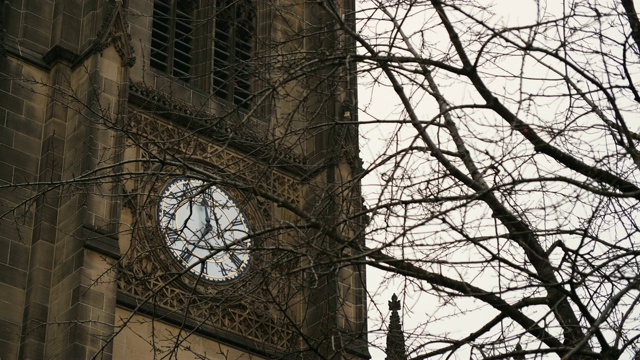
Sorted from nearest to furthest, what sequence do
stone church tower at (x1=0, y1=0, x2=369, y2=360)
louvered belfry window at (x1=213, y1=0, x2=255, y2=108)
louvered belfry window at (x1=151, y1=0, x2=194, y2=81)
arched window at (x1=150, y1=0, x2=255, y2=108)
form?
stone church tower at (x1=0, y1=0, x2=369, y2=360)
louvered belfry window at (x1=151, y1=0, x2=194, y2=81)
arched window at (x1=150, y1=0, x2=255, y2=108)
louvered belfry window at (x1=213, y1=0, x2=255, y2=108)

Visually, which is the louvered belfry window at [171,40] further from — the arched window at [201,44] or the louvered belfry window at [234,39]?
the louvered belfry window at [234,39]

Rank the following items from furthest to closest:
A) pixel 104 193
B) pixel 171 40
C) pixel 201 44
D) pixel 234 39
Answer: pixel 234 39, pixel 201 44, pixel 171 40, pixel 104 193

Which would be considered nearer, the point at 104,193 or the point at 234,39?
the point at 104,193

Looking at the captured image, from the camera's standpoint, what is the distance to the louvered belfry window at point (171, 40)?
118 ft

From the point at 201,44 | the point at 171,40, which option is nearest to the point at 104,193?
the point at 171,40

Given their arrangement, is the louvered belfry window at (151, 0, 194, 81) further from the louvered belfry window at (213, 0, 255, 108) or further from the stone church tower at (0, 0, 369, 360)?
the louvered belfry window at (213, 0, 255, 108)

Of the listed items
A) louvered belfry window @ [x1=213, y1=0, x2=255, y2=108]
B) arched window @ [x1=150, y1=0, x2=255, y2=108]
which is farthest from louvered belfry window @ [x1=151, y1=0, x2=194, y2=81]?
louvered belfry window @ [x1=213, y1=0, x2=255, y2=108]

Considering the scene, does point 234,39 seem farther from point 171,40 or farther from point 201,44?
point 171,40

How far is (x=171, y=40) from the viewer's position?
36.2 m

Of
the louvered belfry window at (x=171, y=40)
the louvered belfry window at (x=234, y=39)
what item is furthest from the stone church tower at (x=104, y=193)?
the louvered belfry window at (x=234, y=39)

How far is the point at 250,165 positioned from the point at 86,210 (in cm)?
1336

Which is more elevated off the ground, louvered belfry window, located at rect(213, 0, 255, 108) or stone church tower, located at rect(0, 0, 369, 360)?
louvered belfry window, located at rect(213, 0, 255, 108)

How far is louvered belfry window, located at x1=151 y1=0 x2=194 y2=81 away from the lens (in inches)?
1421

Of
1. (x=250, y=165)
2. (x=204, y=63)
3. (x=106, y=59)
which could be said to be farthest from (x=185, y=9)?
(x=250, y=165)
